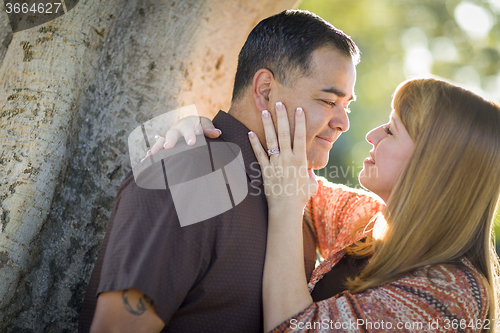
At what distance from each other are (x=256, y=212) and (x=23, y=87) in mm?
1300

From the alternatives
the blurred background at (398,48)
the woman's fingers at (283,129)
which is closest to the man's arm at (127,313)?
the woman's fingers at (283,129)

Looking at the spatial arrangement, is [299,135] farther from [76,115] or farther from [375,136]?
[76,115]

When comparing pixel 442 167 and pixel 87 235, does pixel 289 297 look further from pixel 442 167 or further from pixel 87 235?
pixel 87 235

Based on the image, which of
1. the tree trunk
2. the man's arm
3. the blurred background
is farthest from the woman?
the blurred background

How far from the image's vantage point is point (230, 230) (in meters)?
1.66

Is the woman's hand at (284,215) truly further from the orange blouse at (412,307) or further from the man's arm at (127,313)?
the man's arm at (127,313)

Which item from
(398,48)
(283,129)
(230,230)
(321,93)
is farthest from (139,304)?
(398,48)

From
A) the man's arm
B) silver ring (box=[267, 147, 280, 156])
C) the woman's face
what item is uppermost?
silver ring (box=[267, 147, 280, 156])

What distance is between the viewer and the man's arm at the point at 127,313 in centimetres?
143

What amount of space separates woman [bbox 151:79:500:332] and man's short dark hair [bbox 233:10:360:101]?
0.26 metres

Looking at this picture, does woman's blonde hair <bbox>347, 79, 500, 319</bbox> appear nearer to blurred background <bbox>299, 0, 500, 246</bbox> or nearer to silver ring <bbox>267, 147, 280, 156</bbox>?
silver ring <bbox>267, 147, 280, 156</bbox>

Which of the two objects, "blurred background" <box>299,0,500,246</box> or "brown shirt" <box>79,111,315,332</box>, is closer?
"brown shirt" <box>79,111,315,332</box>

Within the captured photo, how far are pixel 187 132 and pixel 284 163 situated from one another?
1.52 ft

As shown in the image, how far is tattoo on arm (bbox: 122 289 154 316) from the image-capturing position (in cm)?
143
